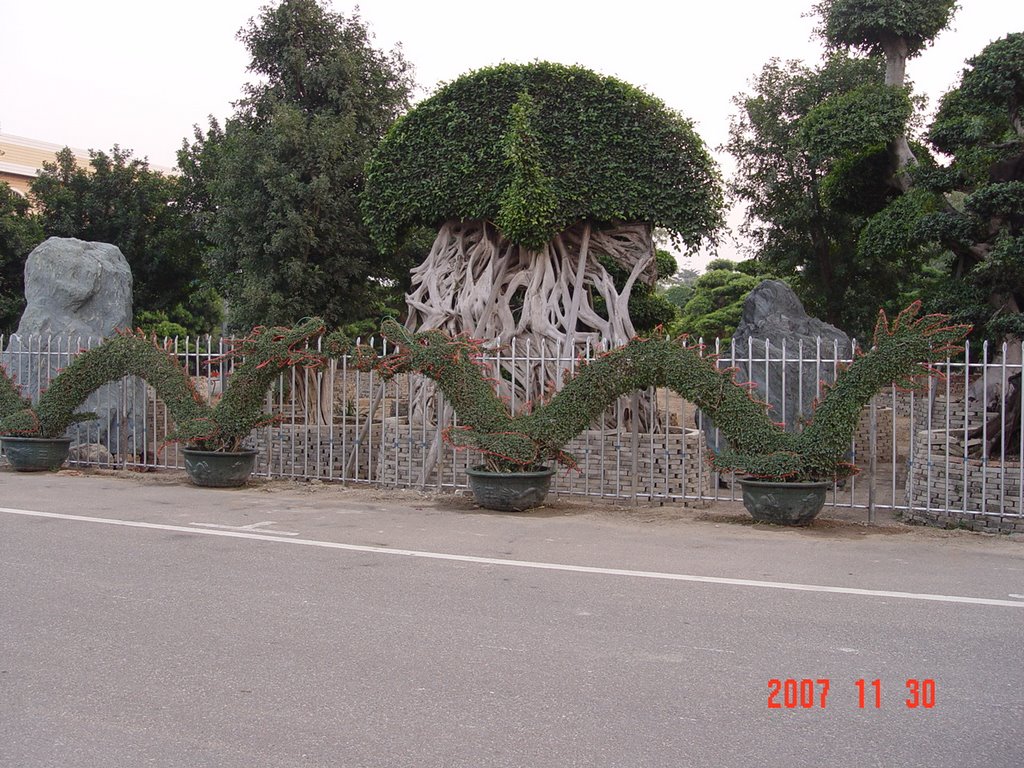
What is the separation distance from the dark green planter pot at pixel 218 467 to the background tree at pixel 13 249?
40.1 feet

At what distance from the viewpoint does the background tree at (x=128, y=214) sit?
22016 millimetres

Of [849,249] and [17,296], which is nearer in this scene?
[849,249]

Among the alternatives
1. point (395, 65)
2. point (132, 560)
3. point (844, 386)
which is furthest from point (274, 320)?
point (844, 386)

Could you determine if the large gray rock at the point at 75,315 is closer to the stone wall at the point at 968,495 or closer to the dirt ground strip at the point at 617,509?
the dirt ground strip at the point at 617,509

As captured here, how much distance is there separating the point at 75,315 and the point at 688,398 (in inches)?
491

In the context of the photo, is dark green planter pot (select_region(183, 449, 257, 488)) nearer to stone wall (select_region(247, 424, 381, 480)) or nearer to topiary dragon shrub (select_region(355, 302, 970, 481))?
stone wall (select_region(247, 424, 381, 480))

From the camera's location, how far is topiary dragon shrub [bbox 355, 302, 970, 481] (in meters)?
9.30

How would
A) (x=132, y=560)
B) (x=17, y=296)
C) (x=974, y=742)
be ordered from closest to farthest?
(x=974, y=742) → (x=132, y=560) → (x=17, y=296)

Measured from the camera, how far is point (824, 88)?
19.1 metres

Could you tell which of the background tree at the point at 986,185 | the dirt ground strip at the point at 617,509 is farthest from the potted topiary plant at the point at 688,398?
the background tree at the point at 986,185

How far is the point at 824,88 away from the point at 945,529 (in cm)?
1251

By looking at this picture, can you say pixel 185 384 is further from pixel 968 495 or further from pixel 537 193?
pixel 968 495

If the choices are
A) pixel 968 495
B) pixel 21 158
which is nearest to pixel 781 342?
pixel 968 495

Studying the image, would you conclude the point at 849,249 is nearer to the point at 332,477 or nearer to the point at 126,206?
the point at 332,477
